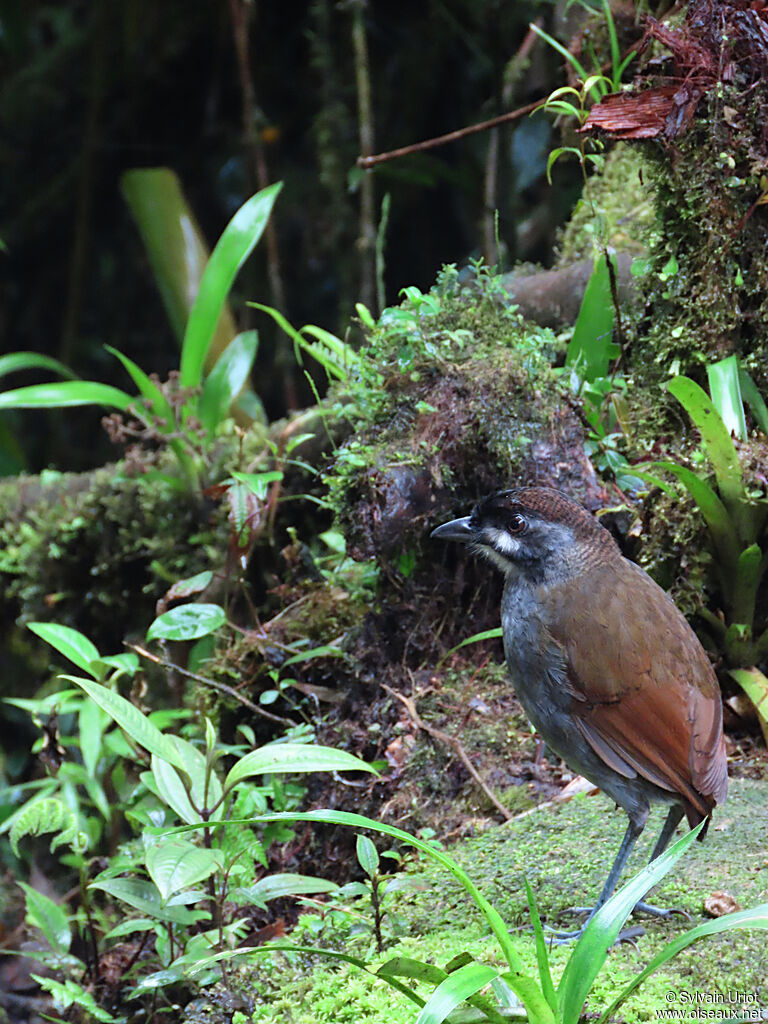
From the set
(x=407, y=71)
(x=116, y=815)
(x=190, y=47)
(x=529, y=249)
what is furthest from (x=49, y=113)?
(x=116, y=815)

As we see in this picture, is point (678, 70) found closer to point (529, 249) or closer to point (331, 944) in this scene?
point (331, 944)

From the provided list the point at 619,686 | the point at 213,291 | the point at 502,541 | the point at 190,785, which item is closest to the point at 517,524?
the point at 502,541

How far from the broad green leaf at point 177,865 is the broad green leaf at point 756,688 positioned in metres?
1.62

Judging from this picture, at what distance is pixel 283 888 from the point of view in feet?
7.57

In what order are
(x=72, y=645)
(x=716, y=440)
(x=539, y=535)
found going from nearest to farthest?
(x=539, y=535) < (x=716, y=440) < (x=72, y=645)

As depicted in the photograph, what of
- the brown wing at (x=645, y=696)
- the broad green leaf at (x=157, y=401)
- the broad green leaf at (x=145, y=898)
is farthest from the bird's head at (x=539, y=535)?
the broad green leaf at (x=157, y=401)

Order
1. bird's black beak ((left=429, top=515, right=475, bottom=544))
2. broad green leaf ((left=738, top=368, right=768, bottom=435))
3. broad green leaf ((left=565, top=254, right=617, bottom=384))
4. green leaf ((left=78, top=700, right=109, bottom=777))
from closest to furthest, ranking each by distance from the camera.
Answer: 1. bird's black beak ((left=429, top=515, right=475, bottom=544))
2. broad green leaf ((left=738, top=368, right=768, bottom=435))
3. green leaf ((left=78, top=700, right=109, bottom=777))
4. broad green leaf ((left=565, top=254, right=617, bottom=384))

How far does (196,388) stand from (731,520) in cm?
223

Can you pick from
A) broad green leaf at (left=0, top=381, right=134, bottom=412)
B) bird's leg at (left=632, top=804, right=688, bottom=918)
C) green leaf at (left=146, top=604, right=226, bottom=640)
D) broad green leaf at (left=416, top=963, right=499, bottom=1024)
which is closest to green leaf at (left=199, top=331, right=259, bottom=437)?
broad green leaf at (left=0, top=381, right=134, bottom=412)

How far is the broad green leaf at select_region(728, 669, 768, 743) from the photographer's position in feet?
9.30

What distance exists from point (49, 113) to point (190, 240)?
10.1 feet

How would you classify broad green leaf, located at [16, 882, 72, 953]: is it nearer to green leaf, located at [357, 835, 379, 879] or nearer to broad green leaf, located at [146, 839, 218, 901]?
broad green leaf, located at [146, 839, 218, 901]

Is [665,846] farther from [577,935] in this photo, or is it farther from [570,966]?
[570,966]

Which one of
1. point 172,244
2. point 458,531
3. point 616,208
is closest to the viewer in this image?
point 458,531
